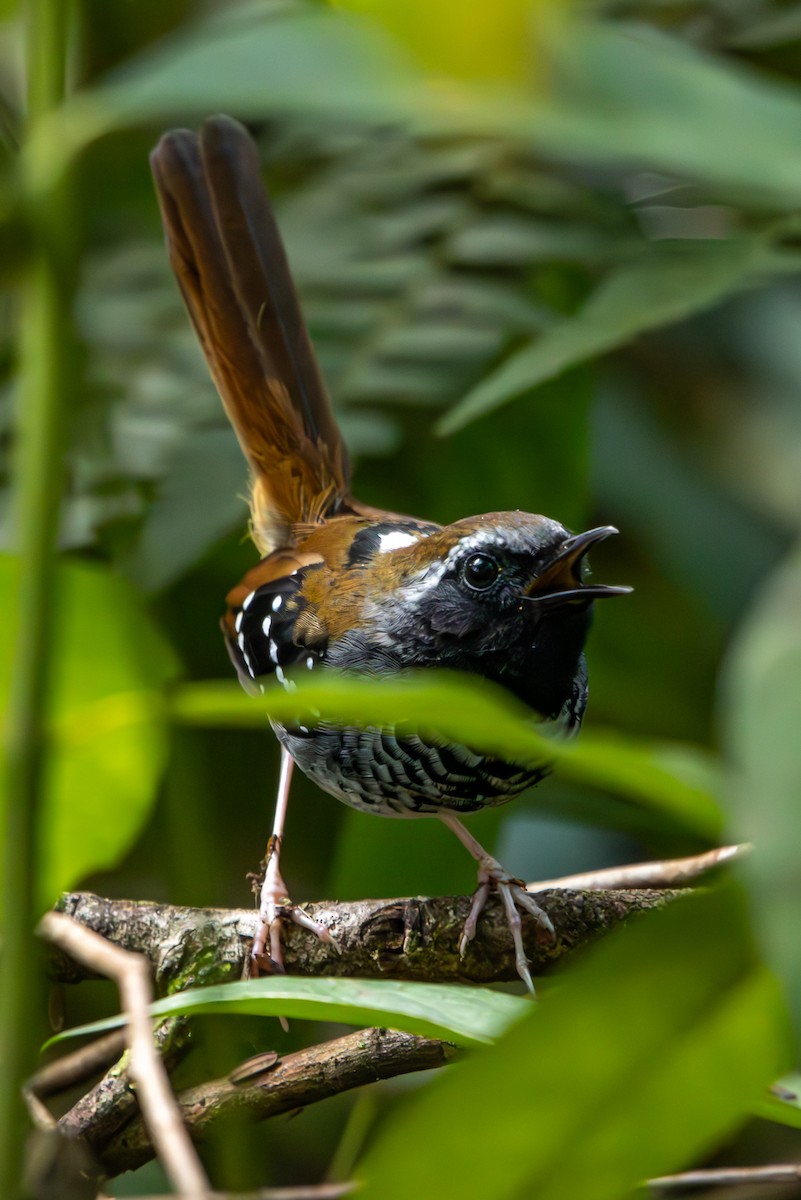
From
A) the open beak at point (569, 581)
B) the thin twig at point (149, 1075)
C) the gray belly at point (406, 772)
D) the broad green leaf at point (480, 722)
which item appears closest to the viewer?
the broad green leaf at point (480, 722)

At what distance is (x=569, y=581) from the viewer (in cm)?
212

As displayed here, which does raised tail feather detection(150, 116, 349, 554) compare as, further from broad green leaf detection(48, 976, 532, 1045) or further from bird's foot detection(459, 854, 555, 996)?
broad green leaf detection(48, 976, 532, 1045)

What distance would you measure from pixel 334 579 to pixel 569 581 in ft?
1.84

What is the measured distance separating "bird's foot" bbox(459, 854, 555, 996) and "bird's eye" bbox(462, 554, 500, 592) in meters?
0.50

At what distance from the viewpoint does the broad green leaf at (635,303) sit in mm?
2029

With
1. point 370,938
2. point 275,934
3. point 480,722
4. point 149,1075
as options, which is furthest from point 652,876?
point 480,722

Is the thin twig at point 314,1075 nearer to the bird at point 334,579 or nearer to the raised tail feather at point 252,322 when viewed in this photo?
the bird at point 334,579

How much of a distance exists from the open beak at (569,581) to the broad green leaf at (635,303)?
0.27 metres

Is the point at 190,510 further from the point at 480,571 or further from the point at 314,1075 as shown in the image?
the point at 314,1075

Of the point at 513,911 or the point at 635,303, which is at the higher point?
the point at 635,303

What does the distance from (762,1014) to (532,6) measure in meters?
0.45

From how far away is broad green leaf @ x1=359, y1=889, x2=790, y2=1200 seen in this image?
0.57m

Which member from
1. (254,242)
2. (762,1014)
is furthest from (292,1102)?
(254,242)

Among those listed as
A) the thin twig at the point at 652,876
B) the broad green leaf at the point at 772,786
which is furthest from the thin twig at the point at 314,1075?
the broad green leaf at the point at 772,786
